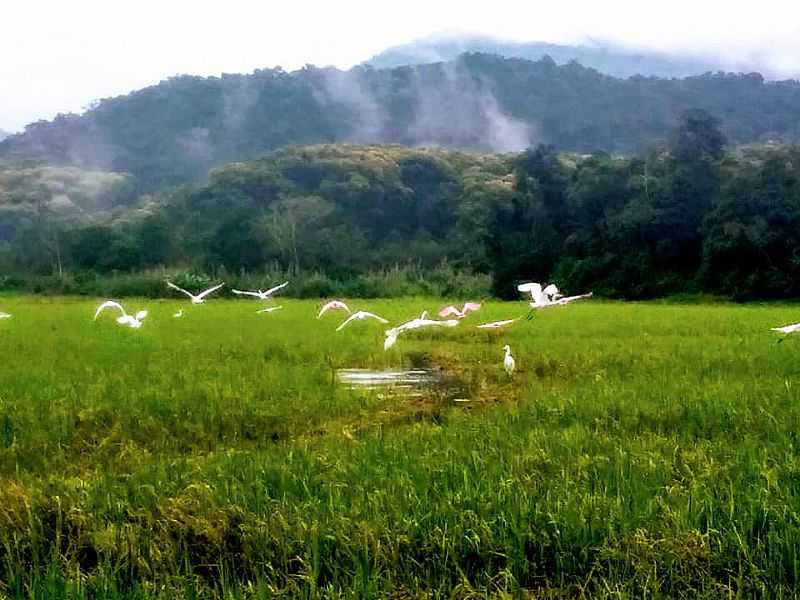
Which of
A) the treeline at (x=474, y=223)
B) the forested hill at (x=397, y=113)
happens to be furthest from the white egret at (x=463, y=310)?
the forested hill at (x=397, y=113)

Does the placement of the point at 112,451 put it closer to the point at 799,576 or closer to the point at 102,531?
the point at 102,531

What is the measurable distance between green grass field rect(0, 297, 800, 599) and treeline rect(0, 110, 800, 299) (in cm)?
1502

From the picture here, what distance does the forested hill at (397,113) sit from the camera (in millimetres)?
62656

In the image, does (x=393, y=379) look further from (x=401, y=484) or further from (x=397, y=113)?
(x=397, y=113)

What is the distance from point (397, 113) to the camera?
75062 millimetres

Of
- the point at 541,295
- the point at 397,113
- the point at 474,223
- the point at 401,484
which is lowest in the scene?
the point at 474,223

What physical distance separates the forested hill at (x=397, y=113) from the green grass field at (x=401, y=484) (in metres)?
54.1

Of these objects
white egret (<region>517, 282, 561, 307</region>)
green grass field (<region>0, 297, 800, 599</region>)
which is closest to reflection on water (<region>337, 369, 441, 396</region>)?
green grass field (<region>0, 297, 800, 599</region>)

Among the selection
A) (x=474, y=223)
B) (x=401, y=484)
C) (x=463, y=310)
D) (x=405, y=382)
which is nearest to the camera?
(x=401, y=484)

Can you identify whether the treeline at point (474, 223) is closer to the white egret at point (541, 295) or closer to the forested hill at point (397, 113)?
the forested hill at point (397, 113)

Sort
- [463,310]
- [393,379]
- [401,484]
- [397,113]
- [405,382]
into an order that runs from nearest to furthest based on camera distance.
→ [401,484] < [463,310] < [405,382] < [393,379] < [397,113]

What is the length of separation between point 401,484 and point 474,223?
99.5 feet

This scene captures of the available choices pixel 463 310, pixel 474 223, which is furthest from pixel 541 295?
pixel 474 223

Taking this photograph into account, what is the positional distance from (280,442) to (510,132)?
70060 mm
